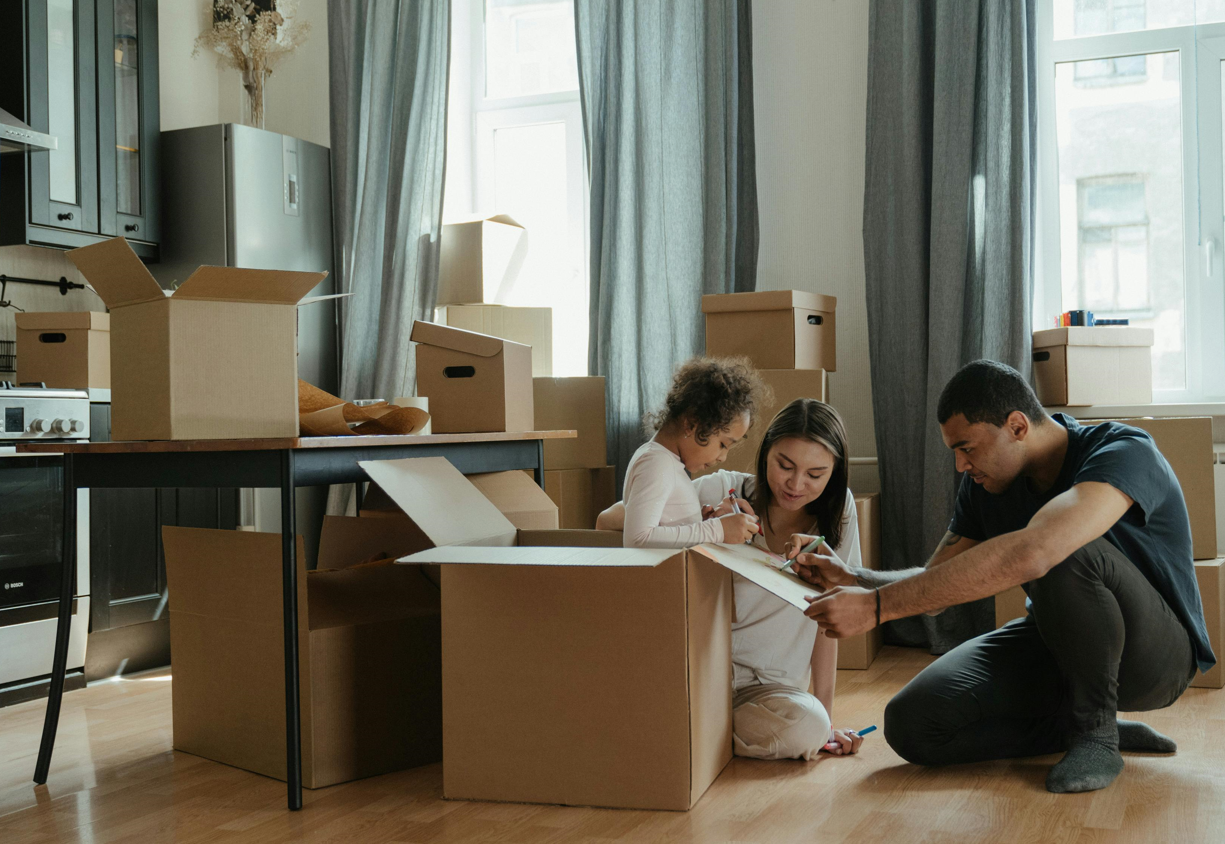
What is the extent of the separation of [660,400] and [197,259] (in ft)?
5.45

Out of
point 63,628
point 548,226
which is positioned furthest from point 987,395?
point 548,226

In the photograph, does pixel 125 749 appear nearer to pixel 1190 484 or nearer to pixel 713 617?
pixel 713 617

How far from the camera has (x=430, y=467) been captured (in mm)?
2102

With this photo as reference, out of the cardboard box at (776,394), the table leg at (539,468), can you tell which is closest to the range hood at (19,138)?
the table leg at (539,468)

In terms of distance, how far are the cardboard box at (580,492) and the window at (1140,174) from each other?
4.80ft

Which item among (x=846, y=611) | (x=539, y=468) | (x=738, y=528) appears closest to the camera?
(x=846, y=611)

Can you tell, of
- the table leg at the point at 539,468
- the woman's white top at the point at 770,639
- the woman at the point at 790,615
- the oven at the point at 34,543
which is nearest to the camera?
the woman at the point at 790,615

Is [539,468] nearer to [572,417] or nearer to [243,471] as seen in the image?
[572,417]

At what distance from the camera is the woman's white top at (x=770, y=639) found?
2111 mm

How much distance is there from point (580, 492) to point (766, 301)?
2.80 feet

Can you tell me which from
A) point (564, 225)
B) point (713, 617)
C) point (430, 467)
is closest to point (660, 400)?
point (564, 225)

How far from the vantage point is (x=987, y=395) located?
179 cm

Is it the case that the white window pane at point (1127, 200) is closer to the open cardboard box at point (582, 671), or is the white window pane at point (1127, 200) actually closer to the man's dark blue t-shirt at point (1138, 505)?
the man's dark blue t-shirt at point (1138, 505)

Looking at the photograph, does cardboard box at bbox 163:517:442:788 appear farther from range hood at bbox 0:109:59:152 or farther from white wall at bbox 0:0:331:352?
white wall at bbox 0:0:331:352
